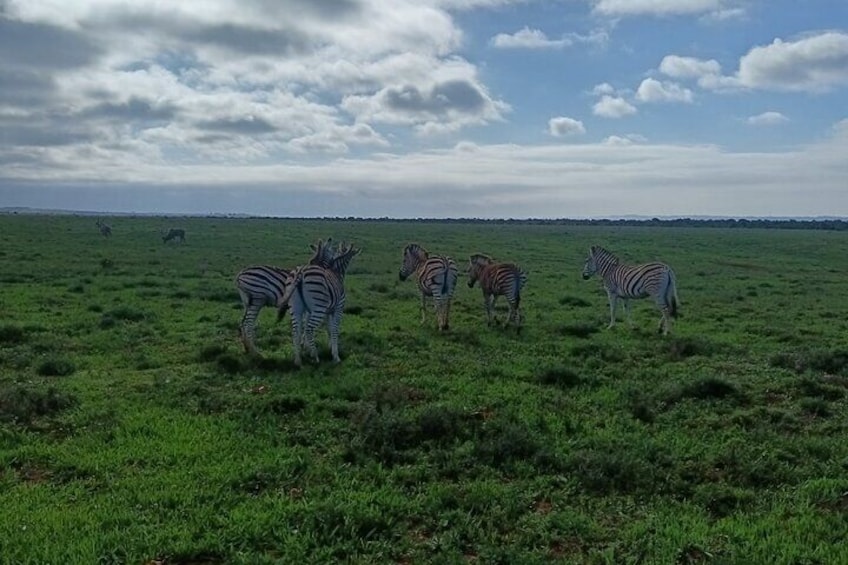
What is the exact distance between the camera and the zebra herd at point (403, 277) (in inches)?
472

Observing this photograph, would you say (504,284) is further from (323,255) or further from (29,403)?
(29,403)

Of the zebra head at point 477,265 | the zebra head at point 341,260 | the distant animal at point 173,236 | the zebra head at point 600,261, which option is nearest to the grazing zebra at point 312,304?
the zebra head at point 341,260

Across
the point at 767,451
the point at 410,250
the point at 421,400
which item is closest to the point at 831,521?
the point at 767,451

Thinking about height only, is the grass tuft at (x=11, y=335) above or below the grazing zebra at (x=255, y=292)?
below

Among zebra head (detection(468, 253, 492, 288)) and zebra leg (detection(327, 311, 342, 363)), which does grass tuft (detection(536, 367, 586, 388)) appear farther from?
zebra head (detection(468, 253, 492, 288))

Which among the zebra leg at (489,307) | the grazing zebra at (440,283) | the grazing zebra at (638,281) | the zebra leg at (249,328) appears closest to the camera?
the zebra leg at (249,328)

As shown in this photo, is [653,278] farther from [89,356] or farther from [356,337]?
[89,356]

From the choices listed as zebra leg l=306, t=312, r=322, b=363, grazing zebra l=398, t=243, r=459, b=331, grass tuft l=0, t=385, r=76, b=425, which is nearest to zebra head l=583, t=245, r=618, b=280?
grazing zebra l=398, t=243, r=459, b=331

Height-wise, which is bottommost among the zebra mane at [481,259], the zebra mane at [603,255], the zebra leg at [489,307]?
the zebra leg at [489,307]

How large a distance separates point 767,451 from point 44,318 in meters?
14.9

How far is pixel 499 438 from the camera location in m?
8.05

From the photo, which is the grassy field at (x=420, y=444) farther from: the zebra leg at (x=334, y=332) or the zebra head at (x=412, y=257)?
the zebra head at (x=412, y=257)

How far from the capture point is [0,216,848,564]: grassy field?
234 inches

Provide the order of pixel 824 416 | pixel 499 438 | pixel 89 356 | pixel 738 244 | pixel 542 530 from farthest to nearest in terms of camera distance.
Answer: pixel 738 244, pixel 89 356, pixel 824 416, pixel 499 438, pixel 542 530
